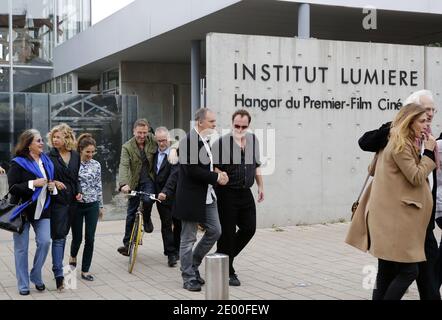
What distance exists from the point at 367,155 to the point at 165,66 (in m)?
10.7

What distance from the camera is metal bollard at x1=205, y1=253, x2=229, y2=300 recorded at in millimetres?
4328

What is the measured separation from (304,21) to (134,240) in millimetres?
5755

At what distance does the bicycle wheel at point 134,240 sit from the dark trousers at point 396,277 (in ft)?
10.9

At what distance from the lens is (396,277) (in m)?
4.78

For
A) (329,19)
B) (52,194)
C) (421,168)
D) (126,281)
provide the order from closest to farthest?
(421,168) < (52,194) < (126,281) < (329,19)

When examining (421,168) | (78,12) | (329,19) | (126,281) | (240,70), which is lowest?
(126,281)

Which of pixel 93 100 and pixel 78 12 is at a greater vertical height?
pixel 78 12

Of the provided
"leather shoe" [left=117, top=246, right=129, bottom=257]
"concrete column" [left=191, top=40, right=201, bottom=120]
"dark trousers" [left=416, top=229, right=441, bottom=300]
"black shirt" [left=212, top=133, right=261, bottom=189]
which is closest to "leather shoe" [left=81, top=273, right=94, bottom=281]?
"leather shoe" [left=117, top=246, right=129, bottom=257]

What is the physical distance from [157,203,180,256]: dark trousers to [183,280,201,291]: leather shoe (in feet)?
4.19

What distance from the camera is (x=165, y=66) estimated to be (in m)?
20.7

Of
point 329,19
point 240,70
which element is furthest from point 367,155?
point 329,19

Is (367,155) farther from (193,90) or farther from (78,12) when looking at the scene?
(78,12)

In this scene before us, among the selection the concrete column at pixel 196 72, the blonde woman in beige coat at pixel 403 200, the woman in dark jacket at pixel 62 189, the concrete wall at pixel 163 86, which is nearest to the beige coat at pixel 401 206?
the blonde woman in beige coat at pixel 403 200

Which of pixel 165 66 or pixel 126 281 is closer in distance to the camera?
pixel 126 281
